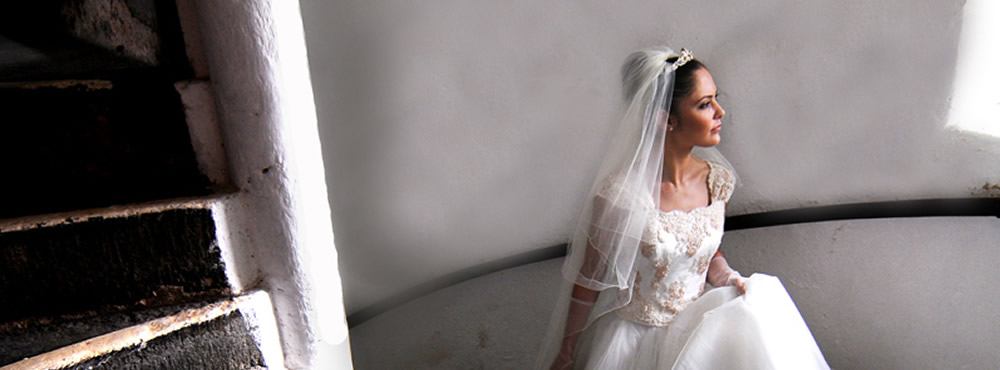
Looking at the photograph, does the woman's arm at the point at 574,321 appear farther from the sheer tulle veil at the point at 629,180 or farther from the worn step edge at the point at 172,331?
the worn step edge at the point at 172,331

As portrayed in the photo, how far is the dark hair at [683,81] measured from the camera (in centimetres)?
133

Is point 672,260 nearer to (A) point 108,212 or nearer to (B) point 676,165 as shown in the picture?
(B) point 676,165

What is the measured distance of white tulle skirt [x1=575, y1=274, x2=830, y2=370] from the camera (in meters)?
1.20

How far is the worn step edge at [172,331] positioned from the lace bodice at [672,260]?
0.93 m

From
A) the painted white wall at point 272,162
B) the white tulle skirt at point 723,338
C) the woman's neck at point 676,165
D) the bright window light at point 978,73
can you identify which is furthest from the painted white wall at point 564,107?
the painted white wall at point 272,162

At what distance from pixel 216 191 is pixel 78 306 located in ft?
0.67

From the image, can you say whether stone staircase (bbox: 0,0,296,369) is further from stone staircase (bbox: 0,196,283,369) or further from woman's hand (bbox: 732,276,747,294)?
woman's hand (bbox: 732,276,747,294)

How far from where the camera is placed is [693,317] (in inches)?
Result: 53.9

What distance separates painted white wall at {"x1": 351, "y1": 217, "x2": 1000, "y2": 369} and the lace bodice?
56 cm

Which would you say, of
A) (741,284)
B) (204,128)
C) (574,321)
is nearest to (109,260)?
(204,128)

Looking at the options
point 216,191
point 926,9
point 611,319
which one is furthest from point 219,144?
point 926,9

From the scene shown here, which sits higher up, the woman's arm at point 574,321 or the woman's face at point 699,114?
the woman's face at point 699,114

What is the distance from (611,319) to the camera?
4.84 feet

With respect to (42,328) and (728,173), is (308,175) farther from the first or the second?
(728,173)
